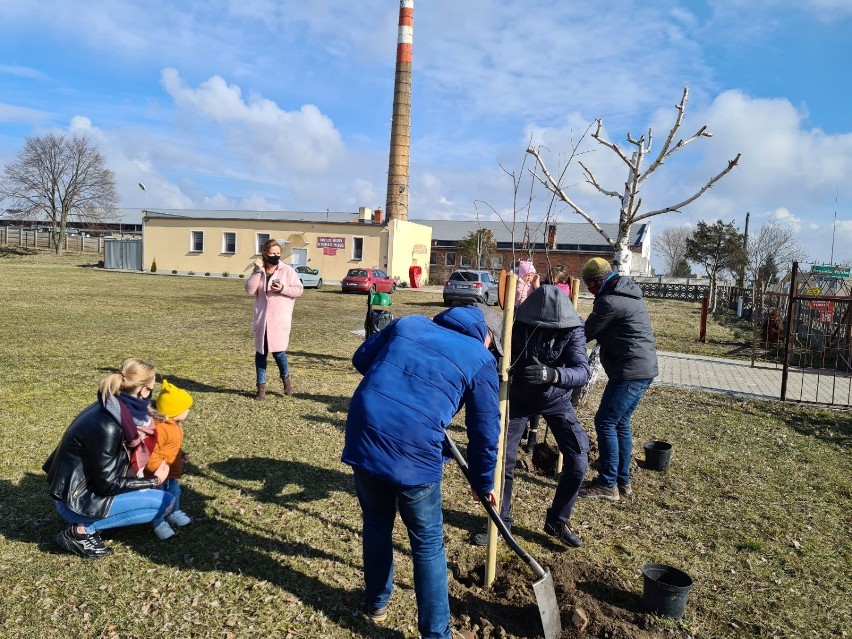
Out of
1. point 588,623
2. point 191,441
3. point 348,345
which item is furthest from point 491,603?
point 348,345

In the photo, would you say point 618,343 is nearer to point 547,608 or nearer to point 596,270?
point 596,270

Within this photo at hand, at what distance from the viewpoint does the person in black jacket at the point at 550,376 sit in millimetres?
3725

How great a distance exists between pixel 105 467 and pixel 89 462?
0.10 metres

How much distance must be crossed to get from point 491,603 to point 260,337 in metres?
4.44

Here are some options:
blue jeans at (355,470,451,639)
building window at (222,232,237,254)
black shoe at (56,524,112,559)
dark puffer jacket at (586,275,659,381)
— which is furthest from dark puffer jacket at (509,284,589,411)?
building window at (222,232,237,254)

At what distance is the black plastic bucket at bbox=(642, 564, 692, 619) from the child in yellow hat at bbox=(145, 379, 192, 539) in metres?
2.89

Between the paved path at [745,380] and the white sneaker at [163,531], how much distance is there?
7.90 metres

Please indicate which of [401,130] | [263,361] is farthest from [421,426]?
[401,130]

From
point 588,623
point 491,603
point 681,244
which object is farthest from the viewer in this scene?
point 681,244

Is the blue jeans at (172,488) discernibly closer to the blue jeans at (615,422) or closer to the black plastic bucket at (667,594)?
the black plastic bucket at (667,594)

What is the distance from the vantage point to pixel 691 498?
196 inches

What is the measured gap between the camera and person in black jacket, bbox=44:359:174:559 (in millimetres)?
3355

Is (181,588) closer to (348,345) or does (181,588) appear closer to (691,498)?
(691,498)

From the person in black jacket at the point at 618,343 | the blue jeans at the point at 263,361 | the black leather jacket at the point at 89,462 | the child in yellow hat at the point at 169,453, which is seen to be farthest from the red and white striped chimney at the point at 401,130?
the black leather jacket at the point at 89,462
